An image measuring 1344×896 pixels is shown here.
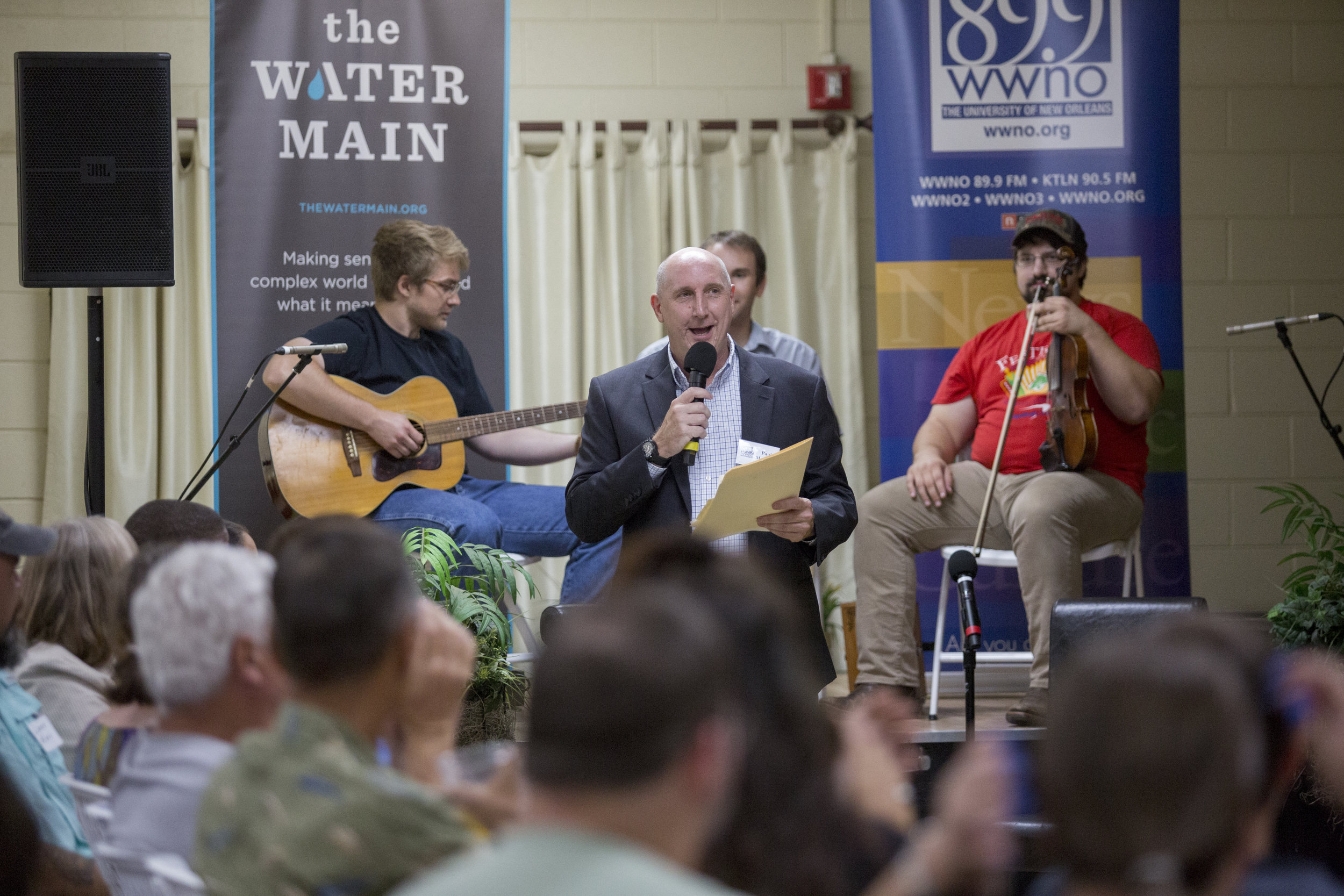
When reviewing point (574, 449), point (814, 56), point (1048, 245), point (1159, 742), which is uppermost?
point (814, 56)

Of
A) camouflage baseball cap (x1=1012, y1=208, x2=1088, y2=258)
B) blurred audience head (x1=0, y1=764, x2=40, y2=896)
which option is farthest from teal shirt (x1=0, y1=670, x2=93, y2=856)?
camouflage baseball cap (x1=1012, y1=208, x2=1088, y2=258)

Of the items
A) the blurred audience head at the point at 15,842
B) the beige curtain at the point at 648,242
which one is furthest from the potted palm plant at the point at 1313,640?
the blurred audience head at the point at 15,842

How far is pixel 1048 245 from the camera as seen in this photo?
4055 mm

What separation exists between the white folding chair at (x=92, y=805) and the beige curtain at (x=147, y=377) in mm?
3440

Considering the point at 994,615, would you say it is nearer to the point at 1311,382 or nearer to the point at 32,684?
the point at 1311,382

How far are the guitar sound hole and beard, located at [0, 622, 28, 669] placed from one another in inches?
71.7

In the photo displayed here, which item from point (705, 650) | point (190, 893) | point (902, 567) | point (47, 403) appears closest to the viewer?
point (705, 650)

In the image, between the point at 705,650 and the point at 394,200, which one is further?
the point at 394,200

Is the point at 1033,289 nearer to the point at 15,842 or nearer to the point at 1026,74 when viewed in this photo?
the point at 1026,74

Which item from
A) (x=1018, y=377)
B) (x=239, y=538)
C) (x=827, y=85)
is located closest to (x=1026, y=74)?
(x=827, y=85)

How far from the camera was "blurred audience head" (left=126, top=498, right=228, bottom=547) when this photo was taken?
2482 millimetres

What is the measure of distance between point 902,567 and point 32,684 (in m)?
2.48

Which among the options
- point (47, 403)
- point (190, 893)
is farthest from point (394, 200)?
point (190, 893)

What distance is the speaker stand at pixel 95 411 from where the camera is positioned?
3695 mm
